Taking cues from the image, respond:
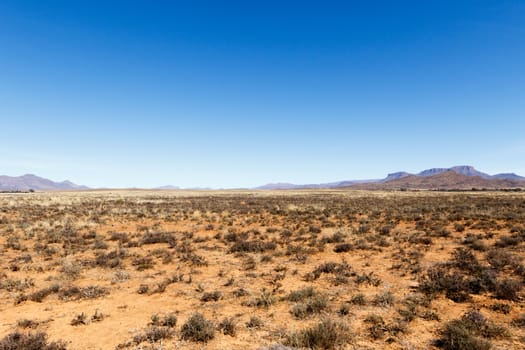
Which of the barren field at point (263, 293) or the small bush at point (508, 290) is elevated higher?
the small bush at point (508, 290)

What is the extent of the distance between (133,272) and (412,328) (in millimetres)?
9374

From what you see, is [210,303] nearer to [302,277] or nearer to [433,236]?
[302,277]

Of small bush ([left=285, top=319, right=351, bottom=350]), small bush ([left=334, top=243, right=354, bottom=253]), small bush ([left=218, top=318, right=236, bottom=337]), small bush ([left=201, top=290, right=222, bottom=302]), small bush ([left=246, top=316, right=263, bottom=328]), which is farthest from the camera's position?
small bush ([left=334, top=243, right=354, bottom=253])

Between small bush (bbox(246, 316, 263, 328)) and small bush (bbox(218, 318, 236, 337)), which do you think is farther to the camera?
small bush (bbox(246, 316, 263, 328))

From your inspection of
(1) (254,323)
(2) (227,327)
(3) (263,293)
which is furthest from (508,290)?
(2) (227,327)

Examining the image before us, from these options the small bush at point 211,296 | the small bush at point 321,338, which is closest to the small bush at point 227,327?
the small bush at point 321,338

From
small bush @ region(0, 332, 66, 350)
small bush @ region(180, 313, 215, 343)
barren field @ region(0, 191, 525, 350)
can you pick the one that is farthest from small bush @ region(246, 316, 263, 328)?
small bush @ region(0, 332, 66, 350)

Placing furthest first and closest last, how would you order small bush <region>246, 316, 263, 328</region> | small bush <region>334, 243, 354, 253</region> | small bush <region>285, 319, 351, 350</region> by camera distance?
small bush <region>334, 243, 354, 253</region> → small bush <region>246, 316, 263, 328</region> → small bush <region>285, 319, 351, 350</region>

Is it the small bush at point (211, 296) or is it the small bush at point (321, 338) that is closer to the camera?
the small bush at point (321, 338)

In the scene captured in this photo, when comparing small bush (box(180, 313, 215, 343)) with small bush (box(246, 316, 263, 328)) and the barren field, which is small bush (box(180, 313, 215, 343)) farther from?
small bush (box(246, 316, 263, 328))

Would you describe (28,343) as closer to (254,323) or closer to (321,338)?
(254,323)

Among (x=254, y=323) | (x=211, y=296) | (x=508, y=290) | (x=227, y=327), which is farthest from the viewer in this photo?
(x=211, y=296)

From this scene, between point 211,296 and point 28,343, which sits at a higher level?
point 28,343

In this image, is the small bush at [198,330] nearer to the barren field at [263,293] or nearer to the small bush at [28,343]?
the barren field at [263,293]
